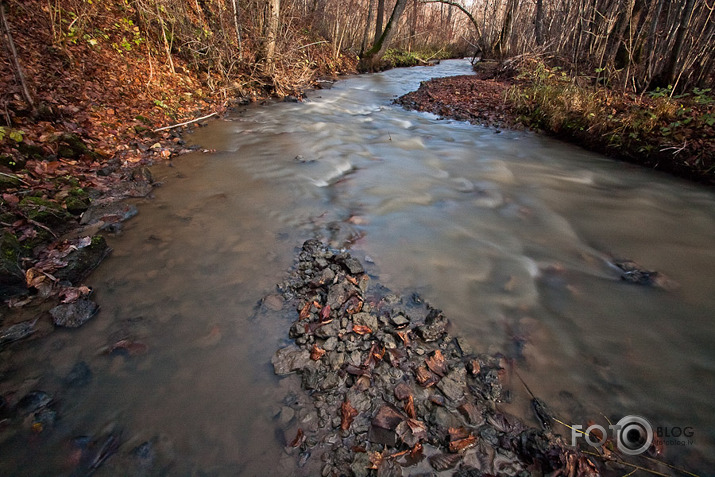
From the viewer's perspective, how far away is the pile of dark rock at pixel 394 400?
1.61 metres

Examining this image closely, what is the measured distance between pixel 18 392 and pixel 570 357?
3.31 meters

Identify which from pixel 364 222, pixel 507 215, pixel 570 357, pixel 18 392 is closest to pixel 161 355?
pixel 18 392

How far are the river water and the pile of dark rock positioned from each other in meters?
0.12

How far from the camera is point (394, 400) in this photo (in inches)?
73.3

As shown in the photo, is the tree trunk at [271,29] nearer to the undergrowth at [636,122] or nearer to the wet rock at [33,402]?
the undergrowth at [636,122]

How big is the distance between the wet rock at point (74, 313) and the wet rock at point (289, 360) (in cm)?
138

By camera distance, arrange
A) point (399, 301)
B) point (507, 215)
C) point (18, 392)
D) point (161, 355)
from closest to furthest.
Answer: point (18, 392)
point (161, 355)
point (399, 301)
point (507, 215)

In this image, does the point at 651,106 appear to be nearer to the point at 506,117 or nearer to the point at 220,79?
the point at 506,117

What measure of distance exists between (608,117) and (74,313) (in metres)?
7.63

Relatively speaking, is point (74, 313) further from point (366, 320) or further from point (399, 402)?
point (399, 402)

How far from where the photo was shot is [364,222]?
12.0ft

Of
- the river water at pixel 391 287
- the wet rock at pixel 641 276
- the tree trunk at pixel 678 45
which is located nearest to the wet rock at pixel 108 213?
the river water at pixel 391 287

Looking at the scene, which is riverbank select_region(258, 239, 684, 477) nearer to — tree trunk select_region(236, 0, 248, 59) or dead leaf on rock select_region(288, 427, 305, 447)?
dead leaf on rock select_region(288, 427, 305, 447)

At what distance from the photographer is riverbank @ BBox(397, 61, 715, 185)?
186 inches
